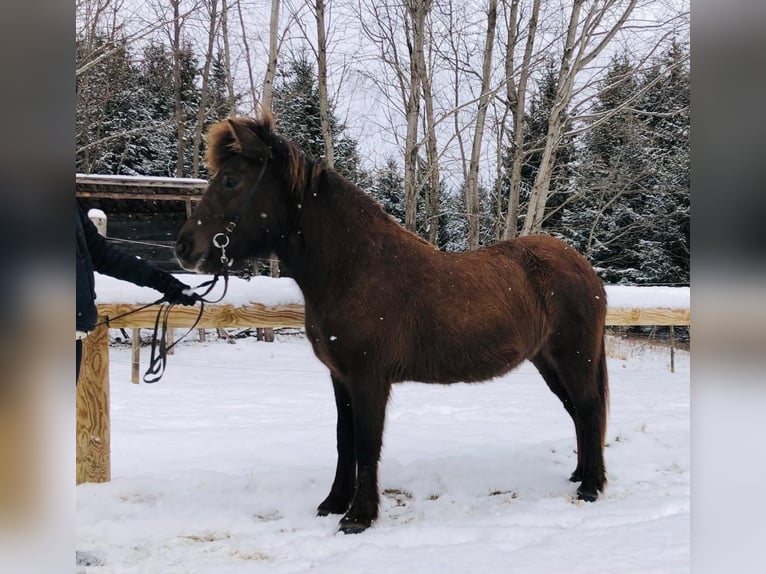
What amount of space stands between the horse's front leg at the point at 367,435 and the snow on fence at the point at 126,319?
3.30 feet

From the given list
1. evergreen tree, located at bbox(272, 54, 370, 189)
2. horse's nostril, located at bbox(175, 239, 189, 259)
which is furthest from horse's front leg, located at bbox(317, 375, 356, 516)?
evergreen tree, located at bbox(272, 54, 370, 189)

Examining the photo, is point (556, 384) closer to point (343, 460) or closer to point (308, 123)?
point (343, 460)

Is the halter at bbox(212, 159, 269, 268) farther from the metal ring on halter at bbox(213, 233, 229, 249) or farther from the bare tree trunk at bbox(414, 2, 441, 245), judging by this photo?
Result: the bare tree trunk at bbox(414, 2, 441, 245)

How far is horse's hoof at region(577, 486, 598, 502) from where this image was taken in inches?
120

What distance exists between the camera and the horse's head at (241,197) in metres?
2.64

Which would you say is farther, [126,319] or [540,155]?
[540,155]

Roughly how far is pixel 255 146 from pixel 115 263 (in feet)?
3.12

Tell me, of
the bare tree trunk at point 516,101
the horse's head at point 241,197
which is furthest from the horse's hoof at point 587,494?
the bare tree trunk at point 516,101

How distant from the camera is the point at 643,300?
4.33 m

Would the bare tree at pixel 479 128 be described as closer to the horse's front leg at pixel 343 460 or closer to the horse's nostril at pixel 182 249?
the horse's front leg at pixel 343 460

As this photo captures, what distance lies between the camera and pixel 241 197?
8.86 ft

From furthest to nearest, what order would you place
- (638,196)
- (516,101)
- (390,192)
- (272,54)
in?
1. (390,192)
2. (638,196)
3. (516,101)
4. (272,54)

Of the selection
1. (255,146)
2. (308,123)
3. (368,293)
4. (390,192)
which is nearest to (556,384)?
(368,293)
